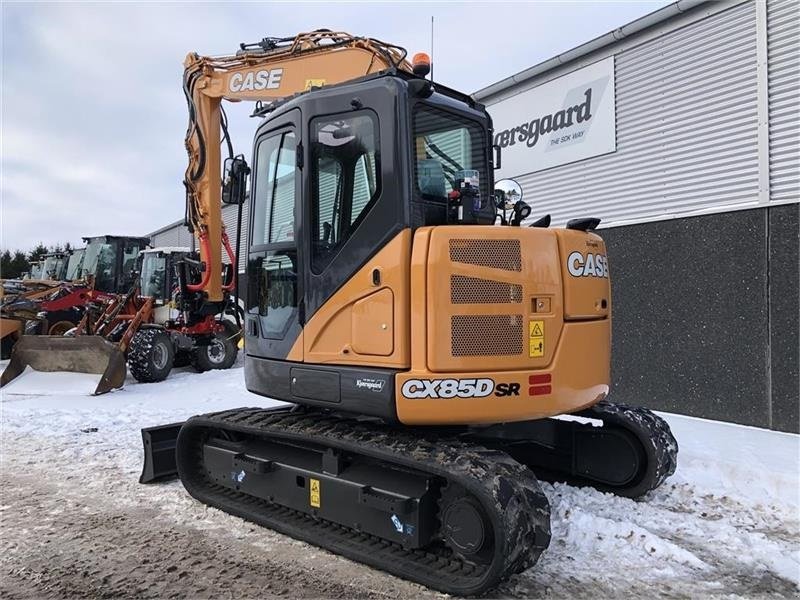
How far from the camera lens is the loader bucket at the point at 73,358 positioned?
9.95 m

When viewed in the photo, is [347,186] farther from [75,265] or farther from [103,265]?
[75,265]

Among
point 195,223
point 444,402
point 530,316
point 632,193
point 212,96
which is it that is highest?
point 212,96

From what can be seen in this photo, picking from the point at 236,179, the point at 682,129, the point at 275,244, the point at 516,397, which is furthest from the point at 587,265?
the point at 682,129

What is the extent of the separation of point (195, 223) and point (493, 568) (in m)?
4.97

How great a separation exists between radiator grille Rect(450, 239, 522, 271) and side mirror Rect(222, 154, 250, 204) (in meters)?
1.92

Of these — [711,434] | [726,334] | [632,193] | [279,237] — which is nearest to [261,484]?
[279,237]

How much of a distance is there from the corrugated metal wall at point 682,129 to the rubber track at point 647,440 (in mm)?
3660

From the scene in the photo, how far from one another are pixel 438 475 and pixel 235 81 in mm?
4508

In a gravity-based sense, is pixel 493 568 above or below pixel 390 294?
below

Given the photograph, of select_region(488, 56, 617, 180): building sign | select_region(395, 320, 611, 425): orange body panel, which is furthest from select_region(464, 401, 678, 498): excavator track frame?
select_region(488, 56, 617, 180): building sign

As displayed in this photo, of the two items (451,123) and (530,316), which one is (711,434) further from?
(451,123)

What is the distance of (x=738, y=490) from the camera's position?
5.07 metres

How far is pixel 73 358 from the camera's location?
10.2 meters

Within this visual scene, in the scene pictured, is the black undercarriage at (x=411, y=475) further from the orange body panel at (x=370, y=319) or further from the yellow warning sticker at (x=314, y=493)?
the orange body panel at (x=370, y=319)
